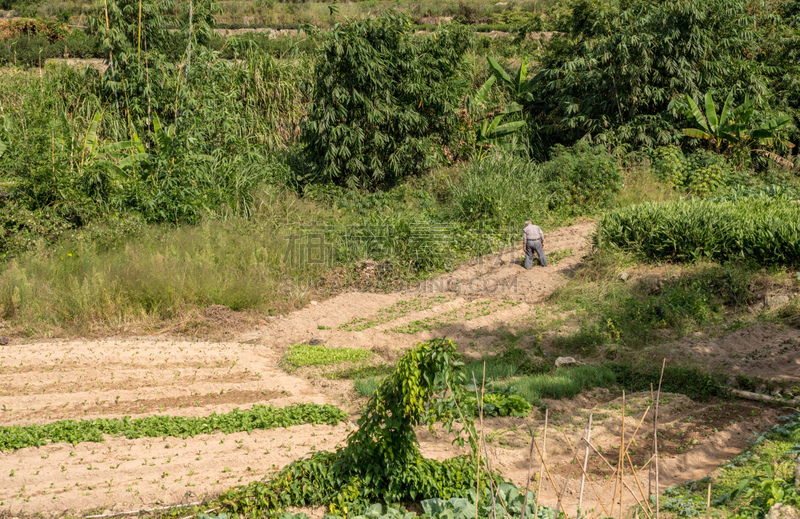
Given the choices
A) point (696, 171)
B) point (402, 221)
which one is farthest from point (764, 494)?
point (696, 171)

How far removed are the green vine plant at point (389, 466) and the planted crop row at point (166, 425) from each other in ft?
4.95

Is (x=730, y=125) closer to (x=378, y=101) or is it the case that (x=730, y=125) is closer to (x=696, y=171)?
(x=696, y=171)

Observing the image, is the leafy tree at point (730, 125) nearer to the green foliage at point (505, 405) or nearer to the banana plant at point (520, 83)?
the banana plant at point (520, 83)

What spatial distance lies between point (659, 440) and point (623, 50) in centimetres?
1300

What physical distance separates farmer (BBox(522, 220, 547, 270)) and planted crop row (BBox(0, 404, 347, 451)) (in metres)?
6.25

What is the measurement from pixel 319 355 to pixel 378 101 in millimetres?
7991

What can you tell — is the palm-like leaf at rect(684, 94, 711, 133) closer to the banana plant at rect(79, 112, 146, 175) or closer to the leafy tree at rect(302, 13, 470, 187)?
the leafy tree at rect(302, 13, 470, 187)

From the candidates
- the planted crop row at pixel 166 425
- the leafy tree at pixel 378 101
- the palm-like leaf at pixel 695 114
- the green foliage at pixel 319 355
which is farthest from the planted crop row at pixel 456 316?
the palm-like leaf at pixel 695 114

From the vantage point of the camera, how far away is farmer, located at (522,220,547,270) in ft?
39.7

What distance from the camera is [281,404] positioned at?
24.2ft

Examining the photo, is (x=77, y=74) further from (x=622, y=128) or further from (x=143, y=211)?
(x=622, y=128)

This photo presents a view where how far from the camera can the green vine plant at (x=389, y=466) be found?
4.83 m

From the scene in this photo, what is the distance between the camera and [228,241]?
11.9 metres

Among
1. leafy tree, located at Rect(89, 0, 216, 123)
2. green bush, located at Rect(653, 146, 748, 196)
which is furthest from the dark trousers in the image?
leafy tree, located at Rect(89, 0, 216, 123)
